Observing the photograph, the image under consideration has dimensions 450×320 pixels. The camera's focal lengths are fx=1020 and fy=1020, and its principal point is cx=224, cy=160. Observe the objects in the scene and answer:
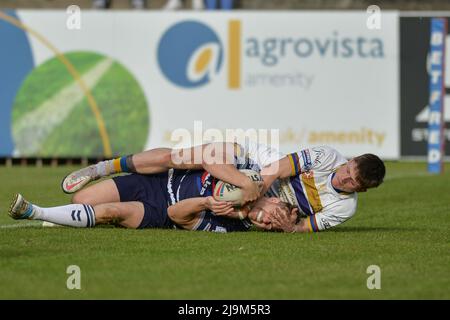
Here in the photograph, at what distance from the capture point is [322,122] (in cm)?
2195

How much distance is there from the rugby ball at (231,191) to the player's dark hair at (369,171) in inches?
40.0

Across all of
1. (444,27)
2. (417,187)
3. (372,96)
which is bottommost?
(417,187)

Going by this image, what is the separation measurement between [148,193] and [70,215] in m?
0.84

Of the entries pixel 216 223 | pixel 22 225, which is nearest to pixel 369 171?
pixel 216 223

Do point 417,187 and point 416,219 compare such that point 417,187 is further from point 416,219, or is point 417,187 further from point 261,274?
point 261,274

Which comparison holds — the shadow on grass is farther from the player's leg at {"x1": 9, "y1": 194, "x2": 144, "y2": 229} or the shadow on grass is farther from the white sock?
the white sock

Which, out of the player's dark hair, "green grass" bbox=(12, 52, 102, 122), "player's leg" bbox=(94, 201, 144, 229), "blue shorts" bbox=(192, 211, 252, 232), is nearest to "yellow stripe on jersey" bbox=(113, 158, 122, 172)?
"player's leg" bbox=(94, 201, 144, 229)

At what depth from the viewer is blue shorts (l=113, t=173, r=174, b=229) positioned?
10719mm

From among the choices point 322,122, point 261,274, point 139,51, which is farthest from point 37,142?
point 261,274

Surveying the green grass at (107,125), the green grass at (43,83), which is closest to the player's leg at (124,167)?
the green grass at (107,125)

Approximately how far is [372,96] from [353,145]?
1175 millimetres

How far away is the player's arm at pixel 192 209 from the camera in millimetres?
10219

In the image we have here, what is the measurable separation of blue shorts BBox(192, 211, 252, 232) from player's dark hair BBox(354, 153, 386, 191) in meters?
1.38

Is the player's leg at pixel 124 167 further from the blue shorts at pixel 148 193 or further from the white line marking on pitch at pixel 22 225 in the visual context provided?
the white line marking on pitch at pixel 22 225
